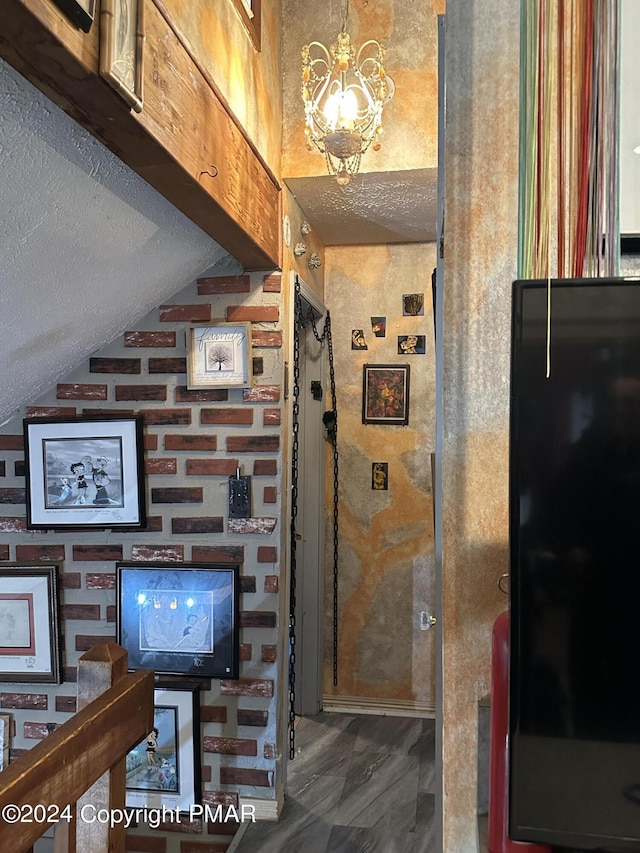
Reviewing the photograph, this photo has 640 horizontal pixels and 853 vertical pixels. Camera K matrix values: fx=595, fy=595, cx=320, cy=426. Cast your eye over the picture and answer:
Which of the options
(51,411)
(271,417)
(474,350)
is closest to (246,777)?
(271,417)

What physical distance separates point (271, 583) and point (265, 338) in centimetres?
93

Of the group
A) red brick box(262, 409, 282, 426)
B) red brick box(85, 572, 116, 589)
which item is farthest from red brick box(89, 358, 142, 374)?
red brick box(85, 572, 116, 589)

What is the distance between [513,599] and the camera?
0.61 m

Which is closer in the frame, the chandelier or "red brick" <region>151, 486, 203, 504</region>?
the chandelier

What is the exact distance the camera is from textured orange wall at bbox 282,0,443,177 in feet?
7.06

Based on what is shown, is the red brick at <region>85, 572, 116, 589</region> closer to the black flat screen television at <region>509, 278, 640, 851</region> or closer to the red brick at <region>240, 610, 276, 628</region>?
the red brick at <region>240, 610, 276, 628</region>

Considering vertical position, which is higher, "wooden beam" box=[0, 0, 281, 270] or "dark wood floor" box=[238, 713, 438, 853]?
"wooden beam" box=[0, 0, 281, 270]

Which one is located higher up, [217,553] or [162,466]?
[162,466]

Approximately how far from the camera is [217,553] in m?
2.27

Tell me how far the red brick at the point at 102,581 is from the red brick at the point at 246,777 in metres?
0.82

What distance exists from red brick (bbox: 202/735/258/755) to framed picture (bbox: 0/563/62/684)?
63 cm

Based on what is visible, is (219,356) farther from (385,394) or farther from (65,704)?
(65,704)

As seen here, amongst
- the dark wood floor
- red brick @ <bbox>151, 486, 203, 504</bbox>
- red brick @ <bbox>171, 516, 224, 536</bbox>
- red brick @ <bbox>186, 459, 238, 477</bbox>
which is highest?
red brick @ <bbox>186, 459, 238, 477</bbox>

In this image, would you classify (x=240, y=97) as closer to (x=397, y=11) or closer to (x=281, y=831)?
(x=397, y=11)
